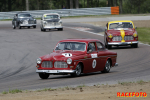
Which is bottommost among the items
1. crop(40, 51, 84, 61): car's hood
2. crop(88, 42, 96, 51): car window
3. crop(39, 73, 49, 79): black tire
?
crop(39, 73, 49, 79): black tire

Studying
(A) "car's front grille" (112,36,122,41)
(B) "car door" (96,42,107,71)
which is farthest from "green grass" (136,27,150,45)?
(B) "car door" (96,42,107,71)

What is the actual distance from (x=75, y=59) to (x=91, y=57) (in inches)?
39.8

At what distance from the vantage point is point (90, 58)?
12086mm

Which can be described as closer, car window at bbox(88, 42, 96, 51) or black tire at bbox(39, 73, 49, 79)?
black tire at bbox(39, 73, 49, 79)

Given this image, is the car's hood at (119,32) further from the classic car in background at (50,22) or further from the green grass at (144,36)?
the classic car in background at (50,22)

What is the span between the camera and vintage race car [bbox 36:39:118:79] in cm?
1130

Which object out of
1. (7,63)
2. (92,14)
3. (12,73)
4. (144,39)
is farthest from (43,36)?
(92,14)

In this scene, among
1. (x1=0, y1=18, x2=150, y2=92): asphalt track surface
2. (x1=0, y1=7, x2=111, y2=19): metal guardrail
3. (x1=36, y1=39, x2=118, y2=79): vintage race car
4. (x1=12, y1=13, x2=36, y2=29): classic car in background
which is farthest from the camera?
(x1=0, y1=7, x2=111, y2=19): metal guardrail

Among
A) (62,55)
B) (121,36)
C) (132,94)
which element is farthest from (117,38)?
(132,94)

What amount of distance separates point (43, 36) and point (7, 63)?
12.1 metres

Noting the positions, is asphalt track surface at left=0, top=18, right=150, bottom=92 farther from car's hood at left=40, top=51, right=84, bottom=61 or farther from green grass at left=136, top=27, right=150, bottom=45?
green grass at left=136, top=27, right=150, bottom=45

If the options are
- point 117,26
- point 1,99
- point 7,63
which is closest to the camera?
point 1,99

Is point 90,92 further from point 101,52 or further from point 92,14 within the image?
point 92,14

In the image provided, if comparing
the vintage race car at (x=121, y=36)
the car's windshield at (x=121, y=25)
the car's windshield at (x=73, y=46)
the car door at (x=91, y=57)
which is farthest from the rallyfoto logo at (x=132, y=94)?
the car's windshield at (x=121, y=25)
